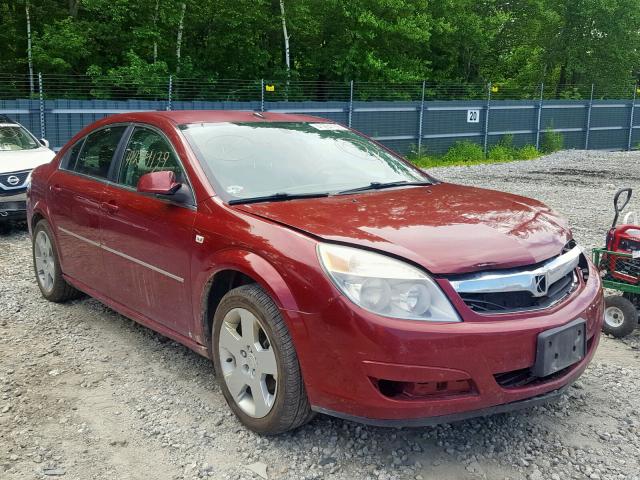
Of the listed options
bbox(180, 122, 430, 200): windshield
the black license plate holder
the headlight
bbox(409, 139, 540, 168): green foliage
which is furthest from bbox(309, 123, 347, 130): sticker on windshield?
bbox(409, 139, 540, 168): green foliage

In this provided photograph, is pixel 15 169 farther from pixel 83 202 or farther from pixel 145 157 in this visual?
pixel 145 157

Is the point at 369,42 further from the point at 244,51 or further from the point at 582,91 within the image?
the point at 582,91

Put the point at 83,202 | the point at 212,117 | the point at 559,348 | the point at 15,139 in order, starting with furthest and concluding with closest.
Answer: the point at 15,139
the point at 83,202
the point at 212,117
the point at 559,348

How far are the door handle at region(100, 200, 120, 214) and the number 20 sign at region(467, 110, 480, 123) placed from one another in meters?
19.5

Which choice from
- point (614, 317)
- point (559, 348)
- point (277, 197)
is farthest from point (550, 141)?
point (559, 348)

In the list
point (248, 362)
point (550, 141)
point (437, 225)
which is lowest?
point (550, 141)

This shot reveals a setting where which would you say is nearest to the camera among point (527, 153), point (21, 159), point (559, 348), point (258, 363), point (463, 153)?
point (559, 348)

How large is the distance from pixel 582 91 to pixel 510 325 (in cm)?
3522

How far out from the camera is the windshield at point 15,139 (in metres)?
9.55

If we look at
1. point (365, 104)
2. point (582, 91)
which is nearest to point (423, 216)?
point (365, 104)

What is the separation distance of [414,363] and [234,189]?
1.52 meters

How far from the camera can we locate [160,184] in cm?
375

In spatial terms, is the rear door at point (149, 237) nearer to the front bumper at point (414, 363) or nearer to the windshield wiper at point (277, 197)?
the windshield wiper at point (277, 197)

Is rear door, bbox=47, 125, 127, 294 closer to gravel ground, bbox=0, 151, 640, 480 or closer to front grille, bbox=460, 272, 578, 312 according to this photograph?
gravel ground, bbox=0, 151, 640, 480
